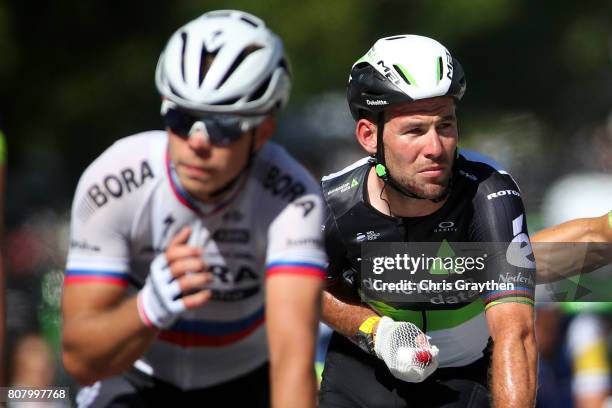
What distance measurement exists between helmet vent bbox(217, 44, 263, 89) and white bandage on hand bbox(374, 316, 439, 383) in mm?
1691

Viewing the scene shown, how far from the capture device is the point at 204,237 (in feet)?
16.6

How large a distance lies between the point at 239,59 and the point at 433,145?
1509 millimetres

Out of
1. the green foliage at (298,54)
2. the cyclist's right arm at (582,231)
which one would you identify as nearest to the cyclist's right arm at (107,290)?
the cyclist's right arm at (582,231)

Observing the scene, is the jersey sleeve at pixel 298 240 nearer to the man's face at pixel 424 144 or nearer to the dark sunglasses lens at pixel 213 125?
the dark sunglasses lens at pixel 213 125

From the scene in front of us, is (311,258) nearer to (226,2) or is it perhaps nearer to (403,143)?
(403,143)

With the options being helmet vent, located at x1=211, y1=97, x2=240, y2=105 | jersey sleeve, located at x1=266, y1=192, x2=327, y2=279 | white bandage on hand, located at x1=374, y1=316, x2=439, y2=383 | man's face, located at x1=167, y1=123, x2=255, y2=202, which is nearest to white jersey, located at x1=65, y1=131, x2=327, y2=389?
jersey sleeve, located at x1=266, y1=192, x2=327, y2=279

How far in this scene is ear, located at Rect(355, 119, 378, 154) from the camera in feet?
21.2

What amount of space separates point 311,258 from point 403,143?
60.4 inches

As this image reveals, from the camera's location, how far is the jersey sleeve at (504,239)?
5.88 m

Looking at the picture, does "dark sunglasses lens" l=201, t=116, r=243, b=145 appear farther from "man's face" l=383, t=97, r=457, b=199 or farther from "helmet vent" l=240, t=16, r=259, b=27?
"man's face" l=383, t=97, r=457, b=199

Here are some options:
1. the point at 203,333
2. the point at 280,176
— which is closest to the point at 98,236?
the point at 203,333

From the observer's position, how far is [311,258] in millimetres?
4836

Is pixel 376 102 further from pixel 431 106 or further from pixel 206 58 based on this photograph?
pixel 206 58

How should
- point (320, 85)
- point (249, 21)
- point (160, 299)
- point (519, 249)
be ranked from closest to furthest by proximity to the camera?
point (160, 299), point (249, 21), point (519, 249), point (320, 85)
